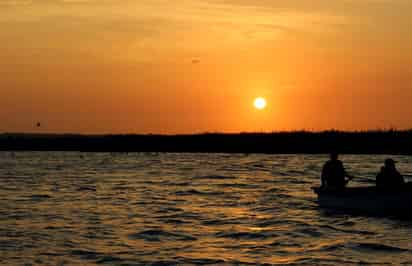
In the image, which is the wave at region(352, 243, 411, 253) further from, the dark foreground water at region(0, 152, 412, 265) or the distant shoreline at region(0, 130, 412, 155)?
the distant shoreline at region(0, 130, 412, 155)

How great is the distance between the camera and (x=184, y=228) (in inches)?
926

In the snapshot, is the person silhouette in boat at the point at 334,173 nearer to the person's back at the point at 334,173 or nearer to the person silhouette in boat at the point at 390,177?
the person's back at the point at 334,173

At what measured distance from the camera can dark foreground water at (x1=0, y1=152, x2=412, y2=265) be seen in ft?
60.8

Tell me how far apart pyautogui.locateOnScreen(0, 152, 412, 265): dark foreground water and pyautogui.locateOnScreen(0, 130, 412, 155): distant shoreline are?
4699 centimetres

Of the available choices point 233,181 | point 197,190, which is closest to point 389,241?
point 197,190

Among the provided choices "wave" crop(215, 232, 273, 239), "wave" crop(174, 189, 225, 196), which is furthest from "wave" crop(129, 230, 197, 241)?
"wave" crop(174, 189, 225, 196)

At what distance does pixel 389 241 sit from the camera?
69.1 feet

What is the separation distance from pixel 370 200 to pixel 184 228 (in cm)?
750

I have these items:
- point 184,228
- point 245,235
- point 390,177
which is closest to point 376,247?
point 245,235

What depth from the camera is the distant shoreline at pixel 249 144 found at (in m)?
85.8

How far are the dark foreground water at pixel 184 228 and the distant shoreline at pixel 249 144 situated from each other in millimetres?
46990

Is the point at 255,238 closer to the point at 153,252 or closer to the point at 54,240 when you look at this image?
the point at 153,252

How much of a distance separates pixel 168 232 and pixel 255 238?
9.16ft

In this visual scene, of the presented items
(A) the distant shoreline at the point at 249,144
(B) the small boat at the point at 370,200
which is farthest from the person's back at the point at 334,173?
(A) the distant shoreline at the point at 249,144
